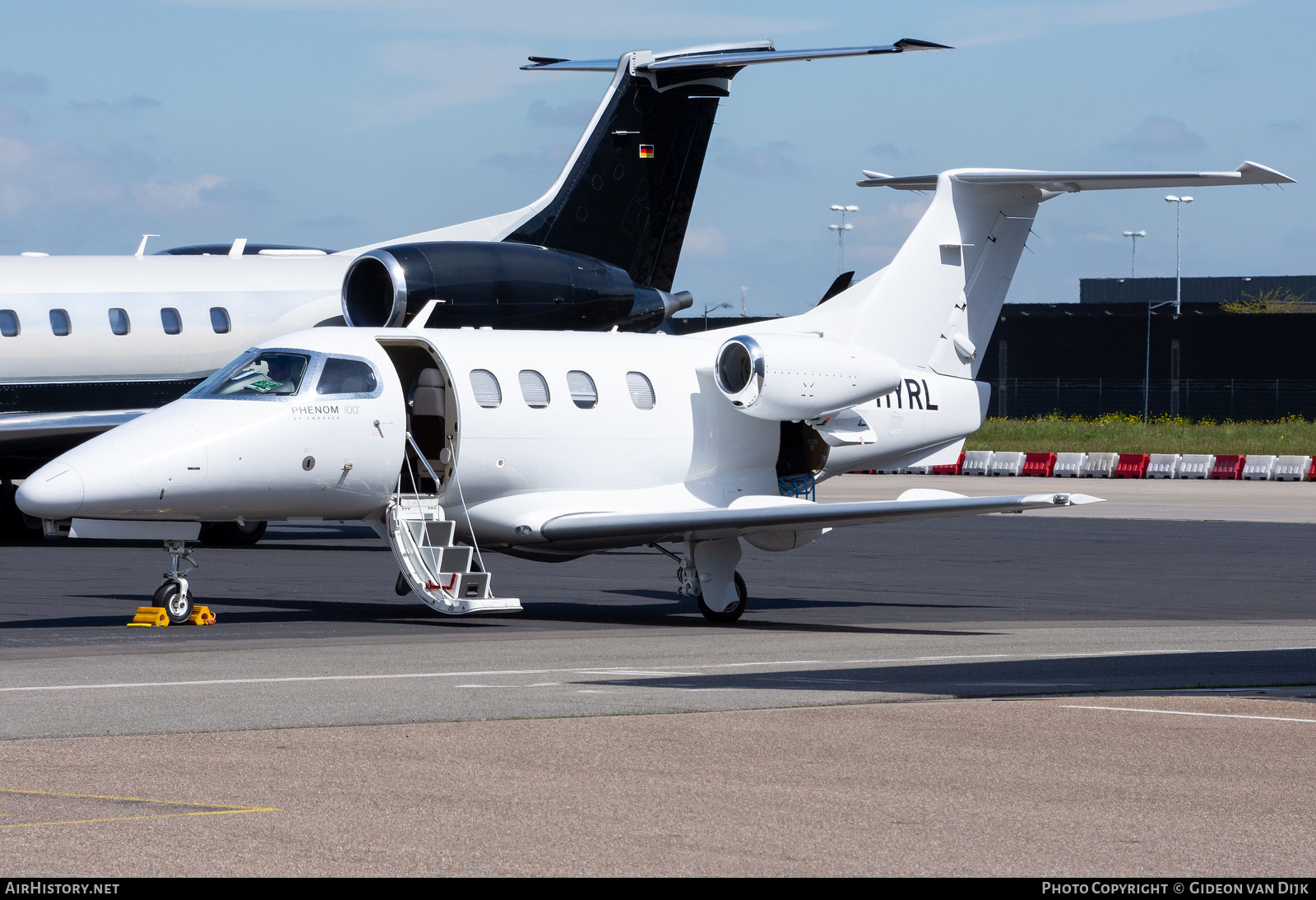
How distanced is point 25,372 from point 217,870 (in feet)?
70.6

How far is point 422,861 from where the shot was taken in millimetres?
6844

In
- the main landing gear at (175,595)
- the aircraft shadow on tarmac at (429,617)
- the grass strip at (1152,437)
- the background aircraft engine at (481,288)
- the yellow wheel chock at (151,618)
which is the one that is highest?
the background aircraft engine at (481,288)

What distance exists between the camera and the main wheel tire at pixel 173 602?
16.9 m

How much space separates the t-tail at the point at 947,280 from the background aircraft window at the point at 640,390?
2.52 meters

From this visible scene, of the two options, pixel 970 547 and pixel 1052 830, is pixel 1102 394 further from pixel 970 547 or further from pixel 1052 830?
pixel 1052 830

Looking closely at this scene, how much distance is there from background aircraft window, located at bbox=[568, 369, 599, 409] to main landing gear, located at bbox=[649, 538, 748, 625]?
1647 mm

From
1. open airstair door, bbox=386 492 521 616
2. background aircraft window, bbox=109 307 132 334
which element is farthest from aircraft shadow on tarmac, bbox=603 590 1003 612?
background aircraft window, bbox=109 307 132 334

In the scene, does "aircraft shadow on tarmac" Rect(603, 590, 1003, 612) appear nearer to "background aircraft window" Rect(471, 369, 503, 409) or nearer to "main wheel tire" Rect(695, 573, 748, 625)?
"main wheel tire" Rect(695, 573, 748, 625)

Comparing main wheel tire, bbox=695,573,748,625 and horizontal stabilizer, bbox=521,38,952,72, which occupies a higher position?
horizontal stabilizer, bbox=521,38,952,72

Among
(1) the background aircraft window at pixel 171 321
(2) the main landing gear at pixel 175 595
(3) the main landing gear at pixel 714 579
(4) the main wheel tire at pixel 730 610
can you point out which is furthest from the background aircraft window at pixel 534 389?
(1) the background aircraft window at pixel 171 321

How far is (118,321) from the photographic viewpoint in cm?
2706

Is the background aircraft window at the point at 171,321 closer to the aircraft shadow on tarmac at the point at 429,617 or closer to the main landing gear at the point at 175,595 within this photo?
the aircraft shadow on tarmac at the point at 429,617

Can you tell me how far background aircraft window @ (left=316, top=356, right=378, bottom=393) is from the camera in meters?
17.5

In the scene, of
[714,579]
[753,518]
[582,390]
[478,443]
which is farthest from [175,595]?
[753,518]
